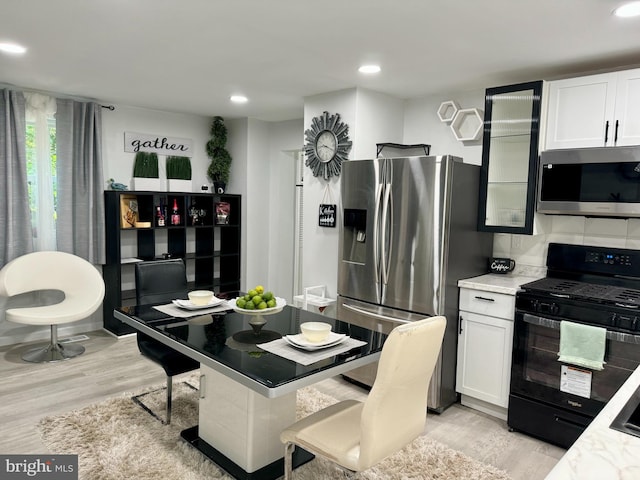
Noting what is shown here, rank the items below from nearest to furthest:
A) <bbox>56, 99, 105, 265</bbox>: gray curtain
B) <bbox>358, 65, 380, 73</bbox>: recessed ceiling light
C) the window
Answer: <bbox>358, 65, 380, 73</bbox>: recessed ceiling light
the window
<bbox>56, 99, 105, 265</bbox>: gray curtain

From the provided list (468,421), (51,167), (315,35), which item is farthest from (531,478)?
(51,167)

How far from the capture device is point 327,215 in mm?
4086

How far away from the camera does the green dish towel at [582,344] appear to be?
2592mm

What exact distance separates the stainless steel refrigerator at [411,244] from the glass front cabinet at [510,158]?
11 centimetres

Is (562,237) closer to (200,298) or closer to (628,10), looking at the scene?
(628,10)

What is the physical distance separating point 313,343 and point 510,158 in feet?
7.10

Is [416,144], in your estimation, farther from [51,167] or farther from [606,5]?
[51,167]

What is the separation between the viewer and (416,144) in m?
4.16

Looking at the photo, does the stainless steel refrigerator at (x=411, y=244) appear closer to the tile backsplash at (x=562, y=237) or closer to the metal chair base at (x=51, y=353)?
the tile backsplash at (x=562, y=237)

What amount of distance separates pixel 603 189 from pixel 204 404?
2730 mm

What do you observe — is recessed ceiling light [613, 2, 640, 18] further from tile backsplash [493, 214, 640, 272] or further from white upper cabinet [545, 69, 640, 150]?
tile backsplash [493, 214, 640, 272]

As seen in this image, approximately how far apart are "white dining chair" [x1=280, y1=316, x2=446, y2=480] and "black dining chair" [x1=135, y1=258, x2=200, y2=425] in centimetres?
108

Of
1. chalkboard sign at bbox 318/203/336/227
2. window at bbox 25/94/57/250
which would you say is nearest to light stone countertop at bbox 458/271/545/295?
chalkboard sign at bbox 318/203/336/227

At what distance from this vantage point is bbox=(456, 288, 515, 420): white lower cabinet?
3.05 meters
